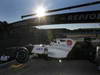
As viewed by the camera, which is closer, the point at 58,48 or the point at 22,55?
the point at 22,55

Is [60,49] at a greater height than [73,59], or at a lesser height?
greater

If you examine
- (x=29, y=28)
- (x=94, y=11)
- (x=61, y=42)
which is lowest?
(x=61, y=42)

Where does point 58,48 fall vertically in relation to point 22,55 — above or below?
above

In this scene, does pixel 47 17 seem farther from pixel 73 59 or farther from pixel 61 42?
pixel 73 59

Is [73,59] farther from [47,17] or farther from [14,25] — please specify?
[14,25]

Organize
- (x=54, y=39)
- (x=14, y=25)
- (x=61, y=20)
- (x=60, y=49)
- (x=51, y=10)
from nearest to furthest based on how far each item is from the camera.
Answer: (x=51, y=10) < (x=61, y=20) < (x=14, y=25) < (x=60, y=49) < (x=54, y=39)

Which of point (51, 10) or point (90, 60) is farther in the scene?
point (90, 60)

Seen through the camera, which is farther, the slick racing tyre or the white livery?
the white livery

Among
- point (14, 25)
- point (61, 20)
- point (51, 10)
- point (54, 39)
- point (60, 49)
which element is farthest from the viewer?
point (54, 39)

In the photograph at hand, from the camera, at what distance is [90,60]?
8523mm

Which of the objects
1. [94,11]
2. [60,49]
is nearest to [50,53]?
[60,49]

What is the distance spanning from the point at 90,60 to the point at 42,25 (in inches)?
143

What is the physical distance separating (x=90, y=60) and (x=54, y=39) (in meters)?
2.51

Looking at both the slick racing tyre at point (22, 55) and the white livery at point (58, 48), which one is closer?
the slick racing tyre at point (22, 55)
